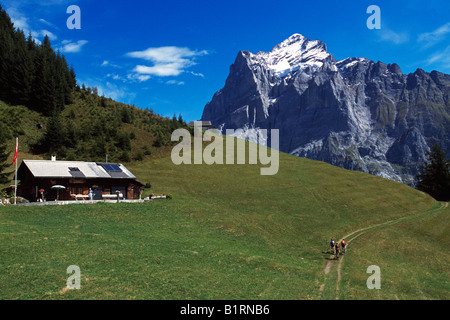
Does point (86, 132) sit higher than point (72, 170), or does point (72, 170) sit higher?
point (86, 132)

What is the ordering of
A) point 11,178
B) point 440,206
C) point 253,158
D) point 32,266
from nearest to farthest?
point 32,266 < point 11,178 < point 440,206 < point 253,158

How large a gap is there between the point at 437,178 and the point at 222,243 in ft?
292

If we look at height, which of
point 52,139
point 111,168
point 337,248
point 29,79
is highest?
point 29,79

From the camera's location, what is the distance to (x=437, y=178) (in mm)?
92625

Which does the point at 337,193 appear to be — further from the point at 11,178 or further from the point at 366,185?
the point at 11,178

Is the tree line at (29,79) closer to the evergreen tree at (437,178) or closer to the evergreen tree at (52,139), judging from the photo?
the evergreen tree at (52,139)

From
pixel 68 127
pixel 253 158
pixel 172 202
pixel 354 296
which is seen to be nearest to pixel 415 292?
pixel 354 296

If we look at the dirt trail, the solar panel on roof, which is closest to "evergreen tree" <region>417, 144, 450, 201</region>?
the dirt trail

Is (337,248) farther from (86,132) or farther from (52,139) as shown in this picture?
(86,132)

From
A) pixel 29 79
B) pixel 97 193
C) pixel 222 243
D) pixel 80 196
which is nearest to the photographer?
pixel 222 243

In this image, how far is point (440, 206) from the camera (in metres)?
75.1

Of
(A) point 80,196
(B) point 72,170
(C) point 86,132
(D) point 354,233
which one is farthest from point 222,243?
(C) point 86,132

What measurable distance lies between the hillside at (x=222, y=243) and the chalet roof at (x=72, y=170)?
8214 millimetres
